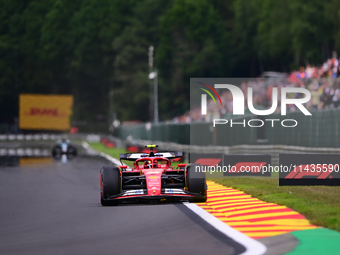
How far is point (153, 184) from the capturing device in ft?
42.8

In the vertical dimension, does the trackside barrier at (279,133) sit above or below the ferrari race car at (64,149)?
above

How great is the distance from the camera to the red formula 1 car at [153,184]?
13031 mm

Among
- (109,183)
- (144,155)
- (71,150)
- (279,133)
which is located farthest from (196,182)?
(71,150)

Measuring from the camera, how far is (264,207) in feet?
40.8

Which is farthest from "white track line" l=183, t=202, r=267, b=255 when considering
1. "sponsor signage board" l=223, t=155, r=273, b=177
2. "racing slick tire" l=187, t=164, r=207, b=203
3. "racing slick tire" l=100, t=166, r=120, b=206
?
"sponsor signage board" l=223, t=155, r=273, b=177

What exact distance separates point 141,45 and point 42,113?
15614 mm

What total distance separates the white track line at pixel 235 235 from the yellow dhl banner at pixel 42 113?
8444cm

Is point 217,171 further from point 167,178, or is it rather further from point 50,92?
point 50,92

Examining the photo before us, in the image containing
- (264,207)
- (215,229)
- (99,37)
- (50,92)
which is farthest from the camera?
(50,92)

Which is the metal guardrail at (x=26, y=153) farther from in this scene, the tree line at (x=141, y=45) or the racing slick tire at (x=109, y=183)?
the racing slick tire at (x=109, y=183)

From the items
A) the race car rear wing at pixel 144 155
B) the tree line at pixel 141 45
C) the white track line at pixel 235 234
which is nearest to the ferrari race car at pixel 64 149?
the race car rear wing at pixel 144 155

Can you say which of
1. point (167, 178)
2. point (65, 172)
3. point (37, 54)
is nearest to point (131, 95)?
point (37, 54)

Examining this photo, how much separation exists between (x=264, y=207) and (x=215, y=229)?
2703 millimetres

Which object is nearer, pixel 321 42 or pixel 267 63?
pixel 321 42
